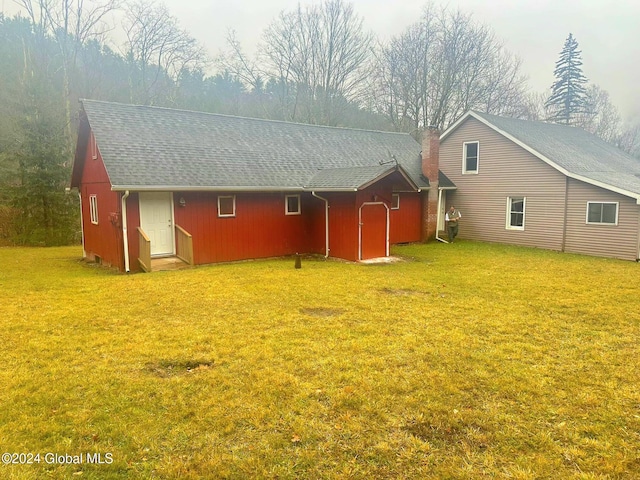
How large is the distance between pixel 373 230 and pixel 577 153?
35.3ft

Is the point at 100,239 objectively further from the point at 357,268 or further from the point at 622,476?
the point at 622,476

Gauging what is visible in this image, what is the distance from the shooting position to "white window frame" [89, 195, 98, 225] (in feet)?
45.6

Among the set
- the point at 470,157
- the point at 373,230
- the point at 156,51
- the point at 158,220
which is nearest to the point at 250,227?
the point at 158,220

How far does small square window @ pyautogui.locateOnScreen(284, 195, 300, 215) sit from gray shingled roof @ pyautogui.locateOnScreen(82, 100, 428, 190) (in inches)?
23.3

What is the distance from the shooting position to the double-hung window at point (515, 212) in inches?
666

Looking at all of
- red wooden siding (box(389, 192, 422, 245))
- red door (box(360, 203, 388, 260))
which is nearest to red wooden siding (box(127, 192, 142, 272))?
red door (box(360, 203, 388, 260))

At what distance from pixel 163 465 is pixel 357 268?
9230 millimetres

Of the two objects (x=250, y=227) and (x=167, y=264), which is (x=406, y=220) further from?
(x=167, y=264)

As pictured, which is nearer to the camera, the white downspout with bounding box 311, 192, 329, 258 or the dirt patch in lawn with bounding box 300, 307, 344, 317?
the dirt patch in lawn with bounding box 300, 307, 344, 317

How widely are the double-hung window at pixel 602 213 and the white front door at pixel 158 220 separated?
46.2ft

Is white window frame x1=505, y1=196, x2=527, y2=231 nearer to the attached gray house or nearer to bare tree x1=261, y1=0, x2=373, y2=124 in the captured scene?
the attached gray house

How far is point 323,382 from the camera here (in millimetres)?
4582

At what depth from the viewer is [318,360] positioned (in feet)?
17.0

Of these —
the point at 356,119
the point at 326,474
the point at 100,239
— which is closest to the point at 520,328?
the point at 326,474
